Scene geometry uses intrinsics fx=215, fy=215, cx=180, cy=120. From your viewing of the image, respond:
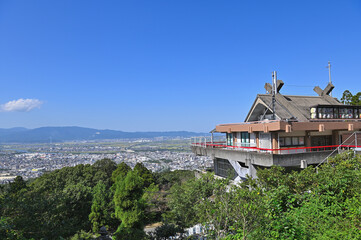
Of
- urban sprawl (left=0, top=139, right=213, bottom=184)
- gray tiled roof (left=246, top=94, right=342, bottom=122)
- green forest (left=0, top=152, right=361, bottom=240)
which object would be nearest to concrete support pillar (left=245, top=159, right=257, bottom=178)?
green forest (left=0, top=152, right=361, bottom=240)

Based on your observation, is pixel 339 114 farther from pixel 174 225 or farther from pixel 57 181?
pixel 57 181

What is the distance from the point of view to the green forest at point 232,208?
5.74m

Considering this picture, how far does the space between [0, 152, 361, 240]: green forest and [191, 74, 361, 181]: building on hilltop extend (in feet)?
10.8

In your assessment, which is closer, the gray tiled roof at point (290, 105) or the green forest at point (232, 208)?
the green forest at point (232, 208)

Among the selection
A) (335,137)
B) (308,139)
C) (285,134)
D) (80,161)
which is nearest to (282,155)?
(285,134)

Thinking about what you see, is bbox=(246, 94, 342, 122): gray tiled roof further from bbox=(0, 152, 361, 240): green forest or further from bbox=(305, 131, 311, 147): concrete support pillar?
bbox=(0, 152, 361, 240): green forest

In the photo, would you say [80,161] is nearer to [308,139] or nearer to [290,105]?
[290,105]

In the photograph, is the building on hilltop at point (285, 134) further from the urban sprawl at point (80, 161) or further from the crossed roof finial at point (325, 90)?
the urban sprawl at point (80, 161)

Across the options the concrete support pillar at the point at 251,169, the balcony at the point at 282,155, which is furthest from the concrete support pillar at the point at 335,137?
the concrete support pillar at the point at 251,169

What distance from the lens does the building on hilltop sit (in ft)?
54.1

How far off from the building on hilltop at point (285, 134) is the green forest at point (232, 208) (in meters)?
3.28

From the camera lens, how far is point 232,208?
626 centimetres

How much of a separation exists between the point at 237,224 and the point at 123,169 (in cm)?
3109

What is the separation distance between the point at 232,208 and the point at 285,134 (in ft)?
47.0
